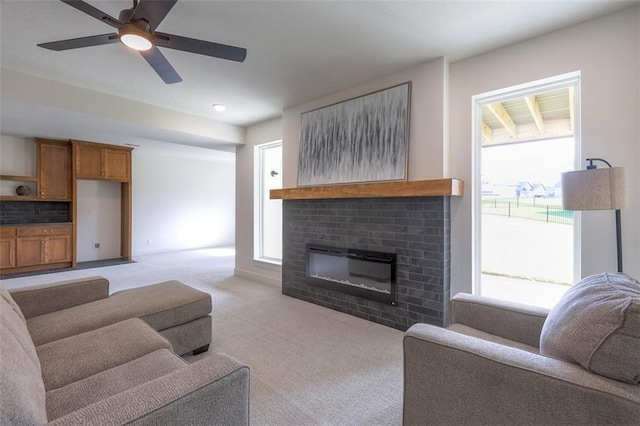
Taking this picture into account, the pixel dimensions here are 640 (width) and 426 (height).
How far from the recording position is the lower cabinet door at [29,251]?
5230 millimetres

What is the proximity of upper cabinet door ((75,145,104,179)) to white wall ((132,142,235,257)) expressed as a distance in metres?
0.88

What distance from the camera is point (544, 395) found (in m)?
1.10

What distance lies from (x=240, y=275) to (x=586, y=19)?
505 cm

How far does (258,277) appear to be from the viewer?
15.9 feet

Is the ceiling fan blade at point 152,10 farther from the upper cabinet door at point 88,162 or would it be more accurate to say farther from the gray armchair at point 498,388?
the upper cabinet door at point 88,162

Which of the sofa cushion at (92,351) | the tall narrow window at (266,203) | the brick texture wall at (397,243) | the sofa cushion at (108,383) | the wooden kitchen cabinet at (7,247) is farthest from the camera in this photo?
the wooden kitchen cabinet at (7,247)

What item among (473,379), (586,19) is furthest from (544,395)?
(586,19)

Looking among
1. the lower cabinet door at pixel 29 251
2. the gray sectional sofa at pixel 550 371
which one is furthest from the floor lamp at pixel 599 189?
the lower cabinet door at pixel 29 251

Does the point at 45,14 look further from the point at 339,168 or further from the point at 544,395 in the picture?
the point at 544,395

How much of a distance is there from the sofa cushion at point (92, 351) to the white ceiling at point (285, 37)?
2.15 meters

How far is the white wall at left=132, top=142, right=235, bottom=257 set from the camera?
24.1ft

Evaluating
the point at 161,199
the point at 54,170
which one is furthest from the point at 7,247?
the point at 161,199

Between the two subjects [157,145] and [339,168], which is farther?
[157,145]

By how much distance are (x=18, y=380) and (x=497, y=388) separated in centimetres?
161
